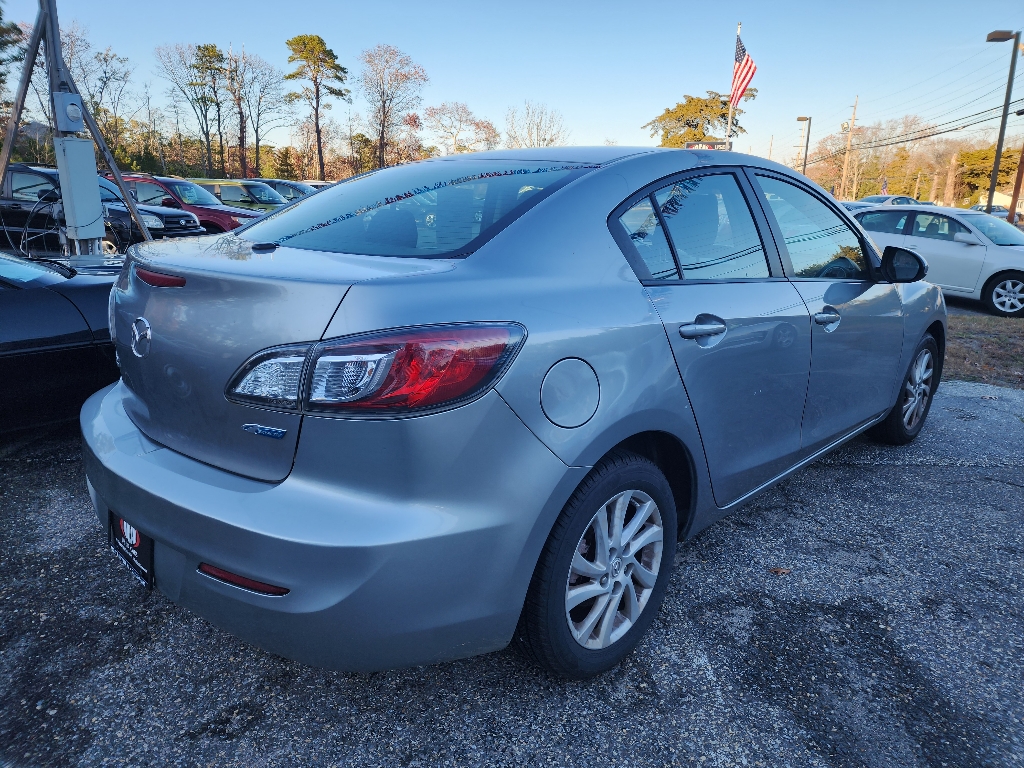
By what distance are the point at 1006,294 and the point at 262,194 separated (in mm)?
14347

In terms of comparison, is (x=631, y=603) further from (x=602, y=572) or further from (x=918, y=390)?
(x=918, y=390)

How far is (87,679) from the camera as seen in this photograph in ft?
6.64

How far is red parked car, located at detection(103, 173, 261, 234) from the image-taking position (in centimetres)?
1256

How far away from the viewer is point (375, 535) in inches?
57.9

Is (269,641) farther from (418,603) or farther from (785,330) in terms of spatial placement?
(785,330)

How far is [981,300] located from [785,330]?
381 inches

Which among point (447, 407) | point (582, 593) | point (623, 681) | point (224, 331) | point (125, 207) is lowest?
point (623, 681)

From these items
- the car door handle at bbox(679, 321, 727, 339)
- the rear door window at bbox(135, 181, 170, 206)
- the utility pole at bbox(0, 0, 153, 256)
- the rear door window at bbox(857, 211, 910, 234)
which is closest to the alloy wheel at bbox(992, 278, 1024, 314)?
the rear door window at bbox(857, 211, 910, 234)

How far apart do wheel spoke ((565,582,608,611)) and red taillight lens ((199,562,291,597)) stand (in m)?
0.74

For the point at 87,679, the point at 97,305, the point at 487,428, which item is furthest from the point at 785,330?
the point at 97,305

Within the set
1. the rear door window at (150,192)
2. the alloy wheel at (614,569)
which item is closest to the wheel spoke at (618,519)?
the alloy wheel at (614,569)

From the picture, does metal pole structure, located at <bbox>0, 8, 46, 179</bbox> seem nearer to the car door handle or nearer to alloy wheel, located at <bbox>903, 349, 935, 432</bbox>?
the car door handle

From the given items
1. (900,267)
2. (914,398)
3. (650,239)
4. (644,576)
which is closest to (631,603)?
(644,576)

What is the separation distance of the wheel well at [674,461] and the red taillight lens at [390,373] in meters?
0.65
